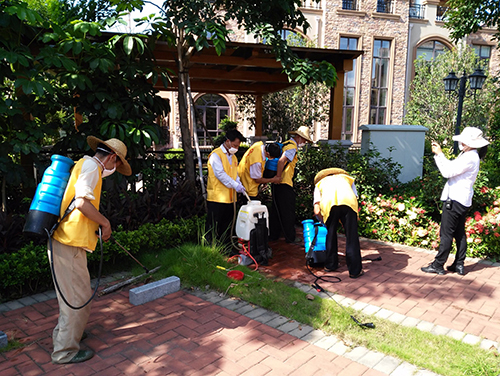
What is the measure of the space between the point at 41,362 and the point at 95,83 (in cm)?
399

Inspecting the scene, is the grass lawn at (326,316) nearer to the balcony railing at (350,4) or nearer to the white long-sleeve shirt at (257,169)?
the white long-sleeve shirt at (257,169)

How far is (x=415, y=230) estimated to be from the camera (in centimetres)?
633

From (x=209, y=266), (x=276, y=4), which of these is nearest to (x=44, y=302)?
(x=209, y=266)

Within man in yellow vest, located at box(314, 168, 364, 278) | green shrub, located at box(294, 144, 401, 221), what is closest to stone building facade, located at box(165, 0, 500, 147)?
green shrub, located at box(294, 144, 401, 221)

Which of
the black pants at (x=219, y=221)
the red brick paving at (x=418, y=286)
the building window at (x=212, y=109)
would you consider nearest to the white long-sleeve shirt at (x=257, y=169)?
the black pants at (x=219, y=221)

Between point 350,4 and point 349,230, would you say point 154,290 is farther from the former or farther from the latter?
point 350,4

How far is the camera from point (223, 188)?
17.6 ft

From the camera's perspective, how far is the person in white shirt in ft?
15.6

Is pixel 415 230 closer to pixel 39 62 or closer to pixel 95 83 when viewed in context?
pixel 95 83

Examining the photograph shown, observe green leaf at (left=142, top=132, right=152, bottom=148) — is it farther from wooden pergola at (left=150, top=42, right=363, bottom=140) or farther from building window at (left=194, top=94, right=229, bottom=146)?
building window at (left=194, top=94, right=229, bottom=146)

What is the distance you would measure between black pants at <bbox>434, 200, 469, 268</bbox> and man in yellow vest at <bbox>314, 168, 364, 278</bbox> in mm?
1068

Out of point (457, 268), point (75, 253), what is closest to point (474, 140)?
point (457, 268)

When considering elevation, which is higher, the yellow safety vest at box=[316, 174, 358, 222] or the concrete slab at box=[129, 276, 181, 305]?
the yellow safety vest at box=[316, 174, 358, 222]

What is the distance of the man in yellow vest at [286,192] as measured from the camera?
611 cm
